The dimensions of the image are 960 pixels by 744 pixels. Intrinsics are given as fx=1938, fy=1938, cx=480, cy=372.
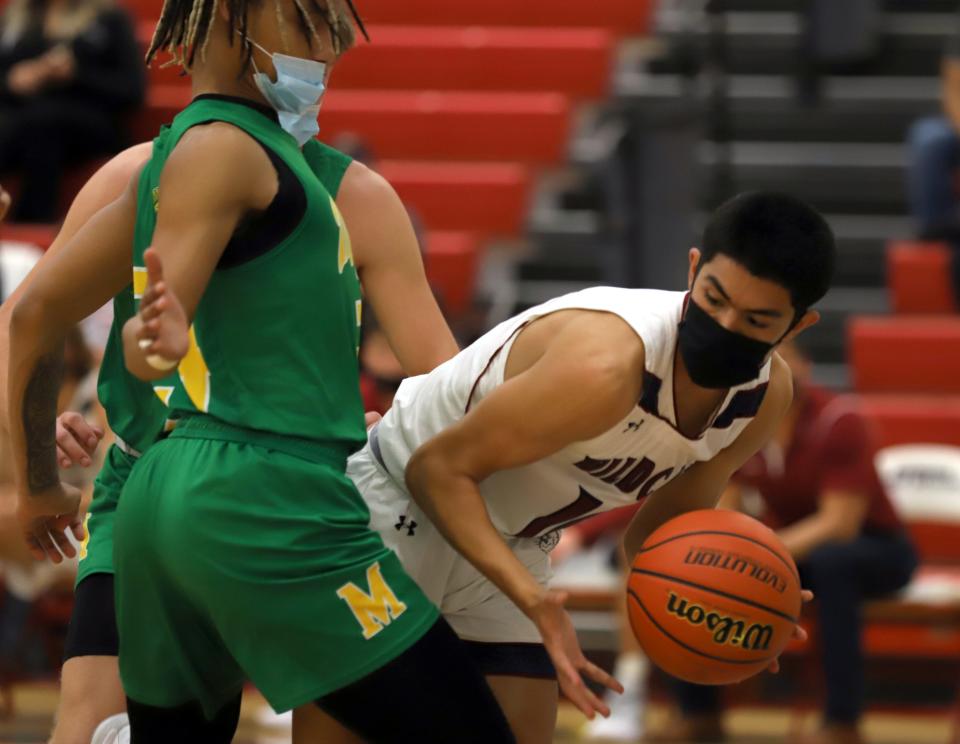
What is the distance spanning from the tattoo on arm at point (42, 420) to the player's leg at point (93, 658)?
217 mm

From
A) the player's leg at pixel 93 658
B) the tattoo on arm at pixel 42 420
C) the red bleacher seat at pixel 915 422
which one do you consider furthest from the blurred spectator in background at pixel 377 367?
the tattoo on arm at pixel 42 420

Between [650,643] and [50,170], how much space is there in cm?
582

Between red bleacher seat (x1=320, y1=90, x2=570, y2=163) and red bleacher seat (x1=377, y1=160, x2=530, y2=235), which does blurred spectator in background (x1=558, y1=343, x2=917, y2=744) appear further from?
red bleacher seat (x1=320, y1=90, x2=570, y2=163)

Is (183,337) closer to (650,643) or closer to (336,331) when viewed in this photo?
(336,331)

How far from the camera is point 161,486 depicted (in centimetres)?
→ 272

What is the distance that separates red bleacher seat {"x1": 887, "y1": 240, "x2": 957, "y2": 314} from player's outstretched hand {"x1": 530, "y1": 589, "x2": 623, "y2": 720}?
214 inches

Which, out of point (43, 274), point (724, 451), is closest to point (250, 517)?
point (43, 274)

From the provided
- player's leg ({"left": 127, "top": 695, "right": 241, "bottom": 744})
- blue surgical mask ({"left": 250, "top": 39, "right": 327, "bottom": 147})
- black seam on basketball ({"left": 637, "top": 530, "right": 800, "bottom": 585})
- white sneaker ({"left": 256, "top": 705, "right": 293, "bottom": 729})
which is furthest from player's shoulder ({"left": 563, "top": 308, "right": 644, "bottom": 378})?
white sneaker ({"left": 256, "top": 705, "right": 293, "bottom": 729})

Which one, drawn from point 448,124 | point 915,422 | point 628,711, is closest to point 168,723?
point 628,711

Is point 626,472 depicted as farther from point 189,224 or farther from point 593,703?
point 189,224

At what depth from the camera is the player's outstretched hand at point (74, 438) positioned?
3.26 m

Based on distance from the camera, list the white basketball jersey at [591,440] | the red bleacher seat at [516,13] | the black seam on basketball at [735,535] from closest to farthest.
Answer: the white basketball jersey at [591,440]
the black seam on basketball at [735,535]
the red bleacher seat at [516,13]

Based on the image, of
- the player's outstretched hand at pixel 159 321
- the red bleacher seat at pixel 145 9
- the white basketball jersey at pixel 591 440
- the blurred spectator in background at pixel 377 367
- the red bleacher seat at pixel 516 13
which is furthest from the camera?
the red bleacher seat at pixel 145 9

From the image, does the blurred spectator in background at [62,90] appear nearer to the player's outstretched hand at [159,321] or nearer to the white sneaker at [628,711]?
the white sneaker at [628,711]
